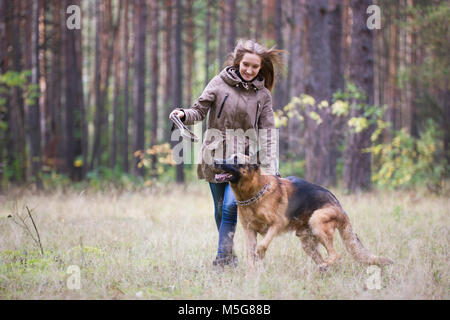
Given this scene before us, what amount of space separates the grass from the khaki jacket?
46.4 inches

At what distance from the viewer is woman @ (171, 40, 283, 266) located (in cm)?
462

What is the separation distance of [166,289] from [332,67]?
11.1 meters

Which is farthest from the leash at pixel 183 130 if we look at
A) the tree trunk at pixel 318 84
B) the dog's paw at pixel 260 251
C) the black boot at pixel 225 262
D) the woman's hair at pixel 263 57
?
the tree trunk at pixel 318 84

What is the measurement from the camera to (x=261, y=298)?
149 inches

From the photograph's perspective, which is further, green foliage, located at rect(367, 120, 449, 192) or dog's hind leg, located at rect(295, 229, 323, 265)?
green foliage, located at rect(367, 120, 449, 192)

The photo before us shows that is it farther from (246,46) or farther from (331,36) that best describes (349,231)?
(331,36)

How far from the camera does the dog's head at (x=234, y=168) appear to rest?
425 centimetres

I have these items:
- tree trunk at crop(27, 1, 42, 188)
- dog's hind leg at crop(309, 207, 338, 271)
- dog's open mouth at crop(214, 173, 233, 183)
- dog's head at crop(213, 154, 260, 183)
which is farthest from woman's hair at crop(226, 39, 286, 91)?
Result: tree trunk at crop(27, 1, 42, 188)

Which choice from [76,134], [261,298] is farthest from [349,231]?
[76,134]

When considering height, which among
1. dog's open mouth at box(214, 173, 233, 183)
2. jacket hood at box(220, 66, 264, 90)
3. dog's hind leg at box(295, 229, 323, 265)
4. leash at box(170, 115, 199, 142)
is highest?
jacket hood at box(220, 66, 264, 90)

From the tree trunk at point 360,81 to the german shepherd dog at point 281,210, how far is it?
5.98 meters

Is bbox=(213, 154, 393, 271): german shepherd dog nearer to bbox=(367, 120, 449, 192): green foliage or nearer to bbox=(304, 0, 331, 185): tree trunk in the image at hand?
bbox=(304, 0, 331, 185): tree trunk

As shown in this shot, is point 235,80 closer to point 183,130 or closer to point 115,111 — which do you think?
point 183,130

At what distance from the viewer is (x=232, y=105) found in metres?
4.63
